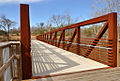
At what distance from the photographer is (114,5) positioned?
1144 centimetres

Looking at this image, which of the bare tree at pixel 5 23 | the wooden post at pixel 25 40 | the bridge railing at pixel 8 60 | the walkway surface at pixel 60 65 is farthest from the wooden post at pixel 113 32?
the bare tree at pixel 5 23

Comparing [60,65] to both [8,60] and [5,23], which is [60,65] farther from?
[5,23]

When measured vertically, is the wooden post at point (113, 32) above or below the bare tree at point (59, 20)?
below

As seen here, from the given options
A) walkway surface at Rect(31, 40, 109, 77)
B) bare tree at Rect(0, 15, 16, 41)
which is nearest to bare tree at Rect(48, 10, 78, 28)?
bare tree at Rect(0, 15, 16, 41)

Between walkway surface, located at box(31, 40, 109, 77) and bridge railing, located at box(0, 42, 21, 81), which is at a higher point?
bridge railing, located at box(0, 42, 21, 81)

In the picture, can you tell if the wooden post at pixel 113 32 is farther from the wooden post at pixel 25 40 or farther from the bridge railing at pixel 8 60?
the bridge railing at pixel 8 60

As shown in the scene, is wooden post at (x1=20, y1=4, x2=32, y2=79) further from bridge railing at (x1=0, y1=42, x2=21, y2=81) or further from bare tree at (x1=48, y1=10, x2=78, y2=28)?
bare tree at (x1=48, y1=10, x2=78, y2=28)

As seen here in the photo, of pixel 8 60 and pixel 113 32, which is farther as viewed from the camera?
pixel 113 32

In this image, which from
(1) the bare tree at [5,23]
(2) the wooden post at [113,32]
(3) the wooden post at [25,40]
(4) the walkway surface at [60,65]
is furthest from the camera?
(1) the bare tree at [5,23]

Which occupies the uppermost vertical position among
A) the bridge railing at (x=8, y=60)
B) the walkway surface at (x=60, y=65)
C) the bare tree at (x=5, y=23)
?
the bare tree at (x=5, y=23)

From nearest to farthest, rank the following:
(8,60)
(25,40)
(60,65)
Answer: (8,60)
(25,40)
(60,65)

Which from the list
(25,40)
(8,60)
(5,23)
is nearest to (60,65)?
(25,40)

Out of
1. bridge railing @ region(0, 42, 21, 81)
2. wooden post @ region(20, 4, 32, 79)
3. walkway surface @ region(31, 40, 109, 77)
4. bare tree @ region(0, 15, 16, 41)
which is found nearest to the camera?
bridge railing @ region(0, 42, 21, 81)

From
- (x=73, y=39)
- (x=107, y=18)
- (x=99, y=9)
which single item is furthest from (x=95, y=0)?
(x=107, y=18)
